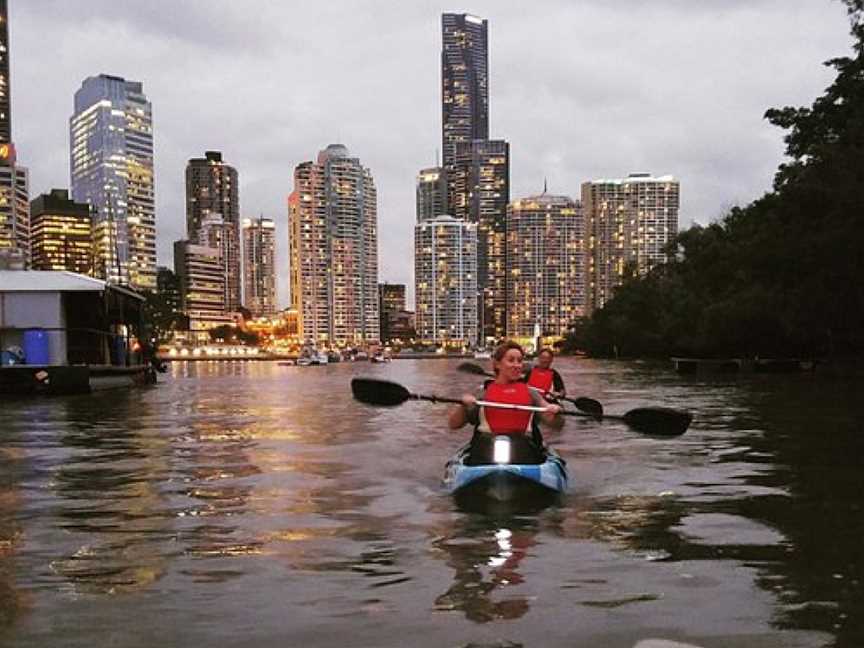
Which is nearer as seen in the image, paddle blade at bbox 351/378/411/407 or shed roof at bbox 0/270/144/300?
paddle blade at bbox 351/378/411/407

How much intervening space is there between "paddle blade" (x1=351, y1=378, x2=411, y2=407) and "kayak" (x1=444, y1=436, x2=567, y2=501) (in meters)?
2.59

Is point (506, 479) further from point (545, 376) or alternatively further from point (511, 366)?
point (545, 376)

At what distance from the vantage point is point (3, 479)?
45.7 ft

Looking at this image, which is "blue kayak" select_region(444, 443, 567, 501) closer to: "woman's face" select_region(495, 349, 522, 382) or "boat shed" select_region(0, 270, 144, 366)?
"woman's face" select_region(495, 349, 522, 382)

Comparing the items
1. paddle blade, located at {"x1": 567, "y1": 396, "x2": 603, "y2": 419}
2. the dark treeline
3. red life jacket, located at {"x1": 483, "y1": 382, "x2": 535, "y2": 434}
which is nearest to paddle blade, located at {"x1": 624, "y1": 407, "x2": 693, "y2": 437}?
paddle blade, located at {"x1": 567, "y1": 396, "x2": 603, "y2": 419}

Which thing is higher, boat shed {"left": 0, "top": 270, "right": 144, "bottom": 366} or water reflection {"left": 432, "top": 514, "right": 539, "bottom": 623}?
boat shed {"left": 0, "top": 270, "right": 144, "bottom": 366}

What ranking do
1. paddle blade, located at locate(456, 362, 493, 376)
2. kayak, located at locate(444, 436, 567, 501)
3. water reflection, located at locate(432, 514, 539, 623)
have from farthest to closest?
paddle blade, located at locate(456, 362, 493, 376) < kayak, located at locate(444, 436, 567, 501) < water reflection, located at locate(432, 514, 539, 623)

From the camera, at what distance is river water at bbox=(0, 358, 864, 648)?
6.41 meters

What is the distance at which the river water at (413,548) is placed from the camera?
6414 mm

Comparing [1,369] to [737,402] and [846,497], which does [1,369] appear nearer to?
[737,402]

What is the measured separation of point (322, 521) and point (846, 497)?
681 centimetres

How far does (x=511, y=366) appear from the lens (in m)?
11.1

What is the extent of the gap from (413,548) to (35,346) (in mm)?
31837

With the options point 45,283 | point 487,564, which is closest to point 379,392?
point 487,564
